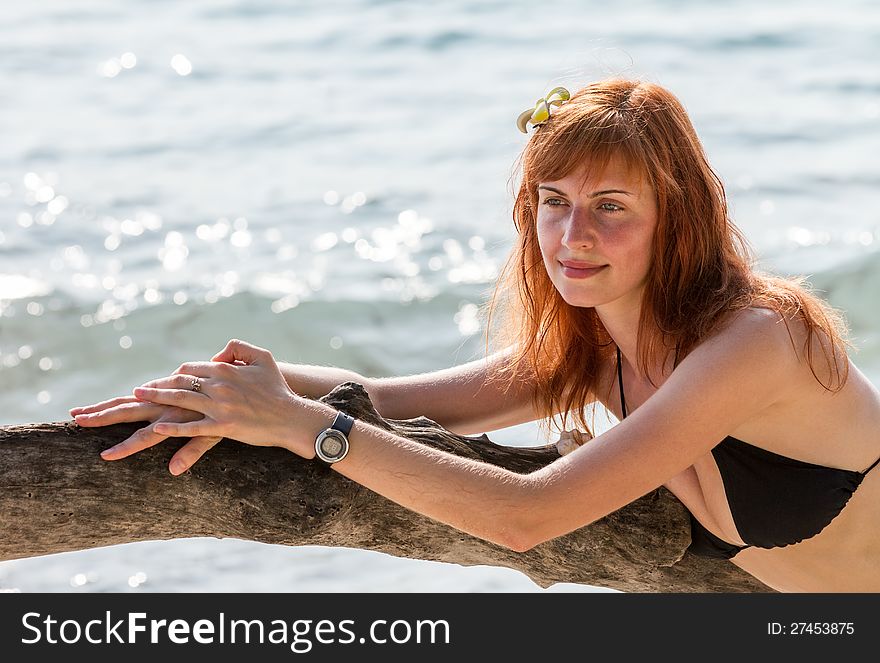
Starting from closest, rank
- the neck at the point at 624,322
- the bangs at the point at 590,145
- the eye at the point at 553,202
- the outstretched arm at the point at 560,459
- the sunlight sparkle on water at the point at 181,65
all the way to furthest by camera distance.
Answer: the outstretched arm at the point at 560,459
the bangs at the point at 590,145
the eye at the point at 553,202
the neck at the point at 624,322
the sunlight sparkle on water at the point at 181,65

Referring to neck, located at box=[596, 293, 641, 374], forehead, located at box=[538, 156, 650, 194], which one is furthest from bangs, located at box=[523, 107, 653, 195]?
neck, located at box=[596, 293, 641, 374]

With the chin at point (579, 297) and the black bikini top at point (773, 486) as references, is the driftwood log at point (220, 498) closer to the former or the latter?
the black bikini top at point (773, 486)

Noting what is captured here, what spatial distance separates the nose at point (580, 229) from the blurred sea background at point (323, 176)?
17.3 inches

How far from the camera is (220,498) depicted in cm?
271

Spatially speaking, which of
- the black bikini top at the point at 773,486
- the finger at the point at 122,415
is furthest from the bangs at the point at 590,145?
the finger at the point at 122,415

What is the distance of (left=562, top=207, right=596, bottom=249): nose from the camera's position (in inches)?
108

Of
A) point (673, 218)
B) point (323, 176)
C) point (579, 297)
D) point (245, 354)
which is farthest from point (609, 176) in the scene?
point (323, 176)

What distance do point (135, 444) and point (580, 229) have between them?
43.6 inches

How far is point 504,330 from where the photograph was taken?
342 cm

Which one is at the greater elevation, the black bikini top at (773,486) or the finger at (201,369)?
the finger at (201,369)

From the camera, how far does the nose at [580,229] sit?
2734 mm

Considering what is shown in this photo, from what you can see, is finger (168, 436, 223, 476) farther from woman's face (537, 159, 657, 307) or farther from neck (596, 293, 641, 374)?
neck (596, 293, 641, 374)

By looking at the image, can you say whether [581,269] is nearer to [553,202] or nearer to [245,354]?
[553,202]
